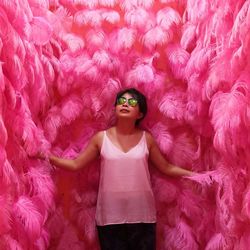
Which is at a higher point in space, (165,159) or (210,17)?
(210,17)

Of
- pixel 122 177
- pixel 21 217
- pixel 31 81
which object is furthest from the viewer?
pixel 122 177

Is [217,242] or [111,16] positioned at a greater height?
[111,16]

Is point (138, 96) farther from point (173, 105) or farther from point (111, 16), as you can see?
point (111, 16)

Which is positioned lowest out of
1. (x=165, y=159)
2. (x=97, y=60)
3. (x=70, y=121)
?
(x=165, y=159)

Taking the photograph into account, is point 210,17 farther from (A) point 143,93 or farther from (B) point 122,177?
(B) point 122,177

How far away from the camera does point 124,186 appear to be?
90.4 inches

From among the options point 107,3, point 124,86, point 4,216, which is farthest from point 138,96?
point 4,216

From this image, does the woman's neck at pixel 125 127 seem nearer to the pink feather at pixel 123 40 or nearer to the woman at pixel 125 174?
the woman at pixel 125 174

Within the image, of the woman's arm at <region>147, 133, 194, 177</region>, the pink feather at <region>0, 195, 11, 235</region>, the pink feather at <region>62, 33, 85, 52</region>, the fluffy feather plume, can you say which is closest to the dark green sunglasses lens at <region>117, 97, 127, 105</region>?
the woman's arm at <region>147, 133, 194, 177</region>

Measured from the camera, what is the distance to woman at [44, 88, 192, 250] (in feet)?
7.54

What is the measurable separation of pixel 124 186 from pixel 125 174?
6cm

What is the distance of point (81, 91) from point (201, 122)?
0.64m

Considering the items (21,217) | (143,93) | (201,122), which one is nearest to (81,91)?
(143,93)

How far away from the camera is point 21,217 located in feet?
6.02
